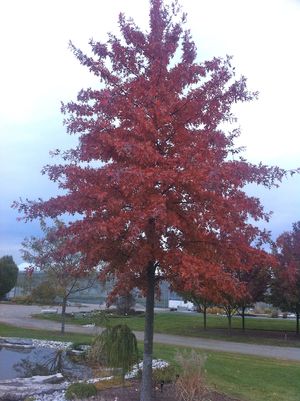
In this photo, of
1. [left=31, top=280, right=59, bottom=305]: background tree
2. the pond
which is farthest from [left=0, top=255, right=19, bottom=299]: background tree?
the pond

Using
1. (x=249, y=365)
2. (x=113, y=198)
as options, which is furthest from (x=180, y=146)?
(x=249, y=365)

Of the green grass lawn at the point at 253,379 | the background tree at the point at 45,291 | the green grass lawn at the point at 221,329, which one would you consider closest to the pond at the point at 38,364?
the green grass lawn at the point at 253,379

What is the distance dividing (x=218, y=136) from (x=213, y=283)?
2.61m

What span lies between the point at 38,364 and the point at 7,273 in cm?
3595

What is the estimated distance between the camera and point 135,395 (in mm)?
9477

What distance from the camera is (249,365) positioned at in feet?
53.0

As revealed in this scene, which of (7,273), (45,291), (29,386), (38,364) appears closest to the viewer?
(29,386)

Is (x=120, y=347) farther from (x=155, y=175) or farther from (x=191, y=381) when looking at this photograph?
(x=155, y=175)

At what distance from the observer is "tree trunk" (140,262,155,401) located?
8.40m

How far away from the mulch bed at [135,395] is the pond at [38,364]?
2.25m

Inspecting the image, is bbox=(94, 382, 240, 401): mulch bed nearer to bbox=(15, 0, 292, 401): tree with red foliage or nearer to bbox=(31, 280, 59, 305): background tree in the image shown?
bbox=(15, 0, 292, 401): tree with red foliage

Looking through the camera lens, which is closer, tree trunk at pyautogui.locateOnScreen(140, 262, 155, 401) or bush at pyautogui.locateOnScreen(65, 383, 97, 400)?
tree trunk at pyautogui.locateOnScreen(140, 262, 155, 401)

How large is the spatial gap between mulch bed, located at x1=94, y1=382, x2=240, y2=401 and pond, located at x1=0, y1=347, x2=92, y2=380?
7.39ft

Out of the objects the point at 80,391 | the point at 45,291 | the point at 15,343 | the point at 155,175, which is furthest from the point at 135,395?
the point at 45,291
